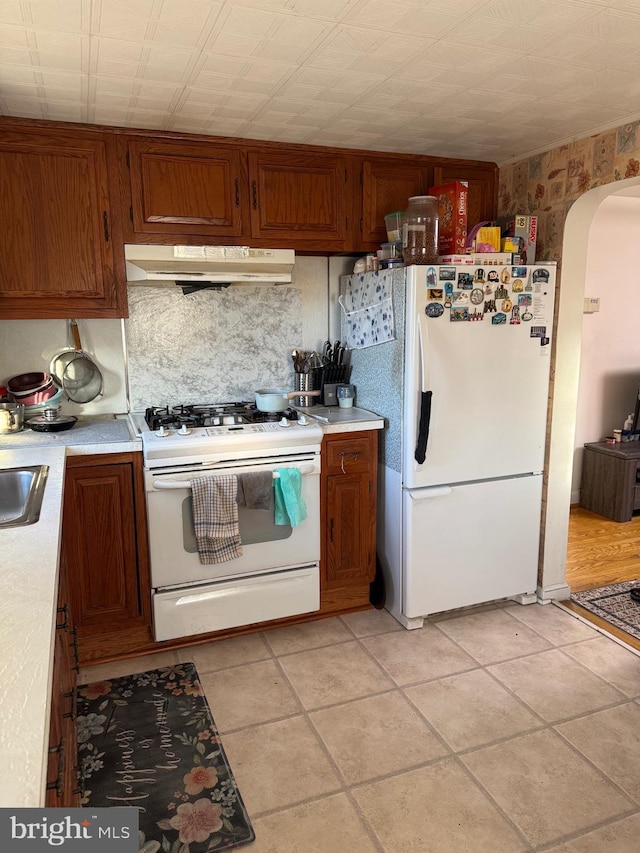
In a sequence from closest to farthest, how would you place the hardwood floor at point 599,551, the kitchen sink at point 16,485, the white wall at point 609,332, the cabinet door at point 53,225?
the kitchen sink at point 16,485 < the cabinet door at point 53,225 < the hardwood floor at point 599,551 < the white wall at point 609,332

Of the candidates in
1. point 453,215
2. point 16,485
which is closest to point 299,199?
point 453,215

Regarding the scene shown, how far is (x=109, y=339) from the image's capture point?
309cm

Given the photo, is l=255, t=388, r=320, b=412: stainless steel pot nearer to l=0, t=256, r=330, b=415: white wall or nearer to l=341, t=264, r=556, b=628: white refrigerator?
l=0, t=256, r=330, b=415: white wall

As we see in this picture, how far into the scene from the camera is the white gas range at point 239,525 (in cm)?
267

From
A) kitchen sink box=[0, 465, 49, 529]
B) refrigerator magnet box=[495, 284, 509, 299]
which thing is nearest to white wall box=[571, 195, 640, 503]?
refrigerator magnet box=[495, 284, 509, 299]

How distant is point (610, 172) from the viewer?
2684mm

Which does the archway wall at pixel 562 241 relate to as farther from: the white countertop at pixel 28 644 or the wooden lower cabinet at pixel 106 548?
the white countertop at pixel 28 644

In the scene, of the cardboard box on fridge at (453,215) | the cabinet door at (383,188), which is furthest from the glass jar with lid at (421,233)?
the cabinet door at (383,188)

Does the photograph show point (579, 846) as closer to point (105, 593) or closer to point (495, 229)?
point (105, 593)

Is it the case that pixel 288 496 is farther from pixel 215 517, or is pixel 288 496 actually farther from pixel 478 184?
pixel 478 184

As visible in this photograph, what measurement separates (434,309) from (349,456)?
0.78 metres

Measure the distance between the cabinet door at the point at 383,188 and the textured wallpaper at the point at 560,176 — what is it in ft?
1.57

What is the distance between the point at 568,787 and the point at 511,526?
1.27m

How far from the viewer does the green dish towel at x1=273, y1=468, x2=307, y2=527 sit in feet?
9.16
